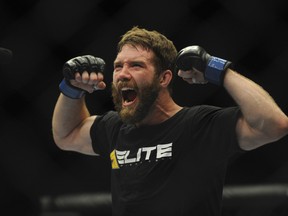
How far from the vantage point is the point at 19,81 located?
2955 mm

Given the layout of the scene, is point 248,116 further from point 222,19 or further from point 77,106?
point 222,19

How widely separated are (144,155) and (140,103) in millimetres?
172

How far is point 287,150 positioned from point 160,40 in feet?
5.30

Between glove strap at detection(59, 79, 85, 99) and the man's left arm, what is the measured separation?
1.88 feet

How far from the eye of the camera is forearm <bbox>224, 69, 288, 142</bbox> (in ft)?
4.65

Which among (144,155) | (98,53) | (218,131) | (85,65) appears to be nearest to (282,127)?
(218,131)

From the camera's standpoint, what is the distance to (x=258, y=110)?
142 centimetres

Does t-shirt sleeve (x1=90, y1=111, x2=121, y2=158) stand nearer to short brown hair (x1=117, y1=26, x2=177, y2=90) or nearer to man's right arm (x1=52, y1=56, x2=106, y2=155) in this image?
man's right arm (x1=52, y1=56, x2=106, y2=155)

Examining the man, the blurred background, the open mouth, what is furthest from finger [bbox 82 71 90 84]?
the blurred background

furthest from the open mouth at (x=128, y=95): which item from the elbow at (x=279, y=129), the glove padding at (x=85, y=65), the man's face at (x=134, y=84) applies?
the elbow at (x=279, y=129)

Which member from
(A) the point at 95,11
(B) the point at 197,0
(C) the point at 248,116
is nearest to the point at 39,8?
(A) the point at 95,11

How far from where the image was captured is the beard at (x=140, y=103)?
168cm

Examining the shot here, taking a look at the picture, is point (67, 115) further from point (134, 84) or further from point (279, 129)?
point (279, 129)

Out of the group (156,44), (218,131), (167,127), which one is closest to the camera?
(218,131)
